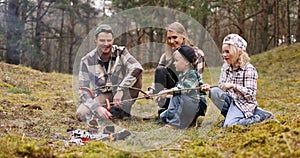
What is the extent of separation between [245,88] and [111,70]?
1575mm

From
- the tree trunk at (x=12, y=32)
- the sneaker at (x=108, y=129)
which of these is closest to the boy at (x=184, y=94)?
the sneaker at (x=108, y=129)

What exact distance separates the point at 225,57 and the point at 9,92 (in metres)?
3.97

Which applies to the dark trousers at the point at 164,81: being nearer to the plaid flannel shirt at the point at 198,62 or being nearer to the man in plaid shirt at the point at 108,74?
the plaid flannel shirt at the point at 198,62

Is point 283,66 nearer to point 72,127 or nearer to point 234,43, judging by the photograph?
point 234,43

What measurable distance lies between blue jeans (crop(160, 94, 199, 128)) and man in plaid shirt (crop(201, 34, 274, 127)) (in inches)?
11.8

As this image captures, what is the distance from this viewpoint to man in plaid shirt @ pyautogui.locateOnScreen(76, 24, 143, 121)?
3936 millimetres

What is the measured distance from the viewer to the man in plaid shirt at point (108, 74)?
3936mm

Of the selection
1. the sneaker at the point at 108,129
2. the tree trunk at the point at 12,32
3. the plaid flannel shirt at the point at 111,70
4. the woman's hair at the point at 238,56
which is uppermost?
the tree trunk at the point at 12,32

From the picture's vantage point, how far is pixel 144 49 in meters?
5.28

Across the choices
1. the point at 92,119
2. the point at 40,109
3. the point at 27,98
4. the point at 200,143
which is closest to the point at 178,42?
the point at 92,119

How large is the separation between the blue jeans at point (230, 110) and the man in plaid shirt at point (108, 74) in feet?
3.21

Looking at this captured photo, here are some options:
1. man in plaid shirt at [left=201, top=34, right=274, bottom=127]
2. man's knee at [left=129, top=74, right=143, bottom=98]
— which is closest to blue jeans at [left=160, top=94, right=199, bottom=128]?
man in plaid shirt at [left=201, top=34, right=274, bottom=127]

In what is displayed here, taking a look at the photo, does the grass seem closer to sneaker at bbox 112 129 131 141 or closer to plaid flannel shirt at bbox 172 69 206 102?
sneaker at bbox 112 129 131 141

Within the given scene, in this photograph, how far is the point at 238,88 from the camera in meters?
3.55
